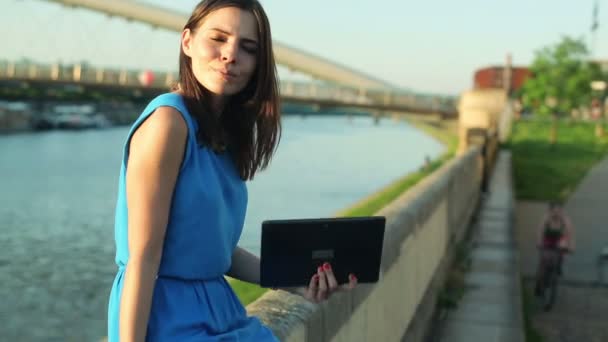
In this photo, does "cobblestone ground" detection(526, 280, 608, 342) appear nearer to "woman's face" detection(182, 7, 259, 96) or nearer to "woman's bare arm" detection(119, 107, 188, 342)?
"woman's face" detection(182, 7, 259, 96)

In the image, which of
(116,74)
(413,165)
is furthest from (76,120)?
(413,165)

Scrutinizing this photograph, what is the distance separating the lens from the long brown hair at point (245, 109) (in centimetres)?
176

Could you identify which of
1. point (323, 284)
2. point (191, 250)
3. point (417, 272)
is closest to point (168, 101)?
point (191, 250)

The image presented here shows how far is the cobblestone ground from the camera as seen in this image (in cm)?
731

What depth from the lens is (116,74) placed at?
4525 cm

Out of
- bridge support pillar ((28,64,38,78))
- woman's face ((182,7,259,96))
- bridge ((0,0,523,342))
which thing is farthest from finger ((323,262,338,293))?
bridge support pillar ((28,64,38,78))

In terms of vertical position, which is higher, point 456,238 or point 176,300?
point 176,300

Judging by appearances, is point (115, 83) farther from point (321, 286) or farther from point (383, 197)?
point (321, 286)

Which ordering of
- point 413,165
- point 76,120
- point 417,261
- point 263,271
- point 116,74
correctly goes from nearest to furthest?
point 263,271 < point 417,261 < point 413,165 < point 116,74 < point 76,120

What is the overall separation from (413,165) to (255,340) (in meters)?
36.3

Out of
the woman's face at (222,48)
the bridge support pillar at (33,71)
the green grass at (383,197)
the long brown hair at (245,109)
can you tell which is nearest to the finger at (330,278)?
the long brown hair at (245,109)

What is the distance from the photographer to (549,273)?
8688 mm

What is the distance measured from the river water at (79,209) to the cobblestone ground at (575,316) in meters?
2.71

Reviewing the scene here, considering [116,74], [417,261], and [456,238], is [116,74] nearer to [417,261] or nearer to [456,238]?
[456,238]
